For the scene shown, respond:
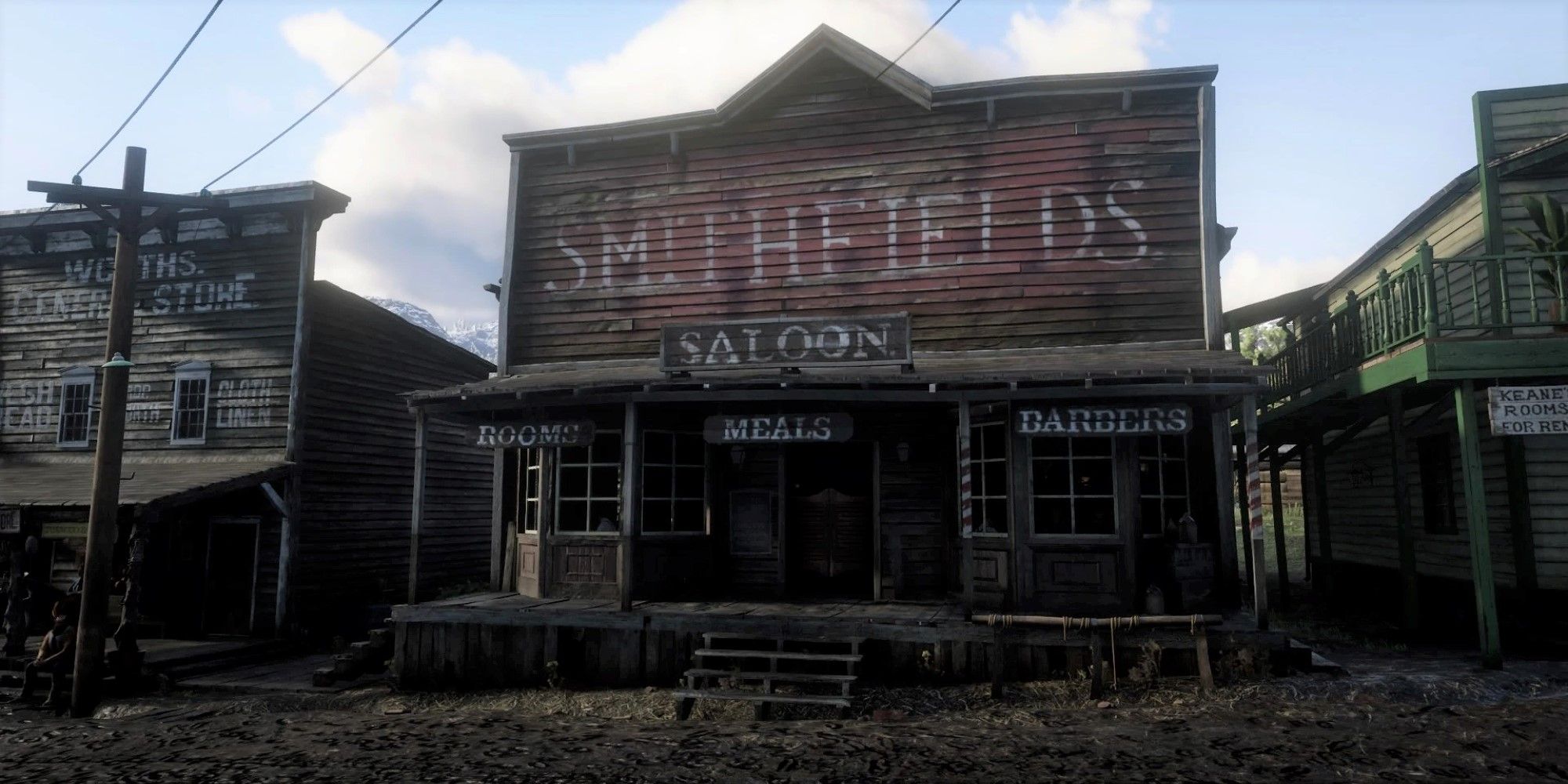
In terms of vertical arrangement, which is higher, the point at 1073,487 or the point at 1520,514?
the point at 1073,487

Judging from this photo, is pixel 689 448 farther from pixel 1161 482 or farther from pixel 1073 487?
pixel 1161 482

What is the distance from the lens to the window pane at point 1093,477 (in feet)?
36.7

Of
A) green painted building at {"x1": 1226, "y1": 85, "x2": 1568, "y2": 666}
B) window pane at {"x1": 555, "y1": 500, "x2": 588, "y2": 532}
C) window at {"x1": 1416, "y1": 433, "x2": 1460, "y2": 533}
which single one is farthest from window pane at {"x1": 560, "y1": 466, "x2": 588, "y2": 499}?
window at {"x1": 1416, "y1": 433, "x2": 1460, "y2": 533}

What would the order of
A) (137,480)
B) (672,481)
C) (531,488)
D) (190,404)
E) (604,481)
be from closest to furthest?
(604,481) → (672,481) → (531,488) → (137,480) → (190,404)

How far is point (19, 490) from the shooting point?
14.8 meters

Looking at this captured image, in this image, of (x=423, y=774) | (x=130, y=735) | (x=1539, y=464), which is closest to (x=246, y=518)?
(x=130, y=735)

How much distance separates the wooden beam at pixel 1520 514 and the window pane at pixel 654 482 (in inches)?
428

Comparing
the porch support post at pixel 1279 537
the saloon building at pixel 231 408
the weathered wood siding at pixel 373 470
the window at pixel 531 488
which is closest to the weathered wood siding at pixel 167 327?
the saloon building at pixel 231 408

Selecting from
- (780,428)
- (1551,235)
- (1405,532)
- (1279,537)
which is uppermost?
(1551,235)

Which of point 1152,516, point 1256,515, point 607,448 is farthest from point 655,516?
point 1256,515

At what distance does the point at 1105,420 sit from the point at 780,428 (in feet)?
12.2

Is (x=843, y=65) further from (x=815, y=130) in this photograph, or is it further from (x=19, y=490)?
(x=19, y=490)

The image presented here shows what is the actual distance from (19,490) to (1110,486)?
1694 cm

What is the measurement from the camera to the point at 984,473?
12.0m
